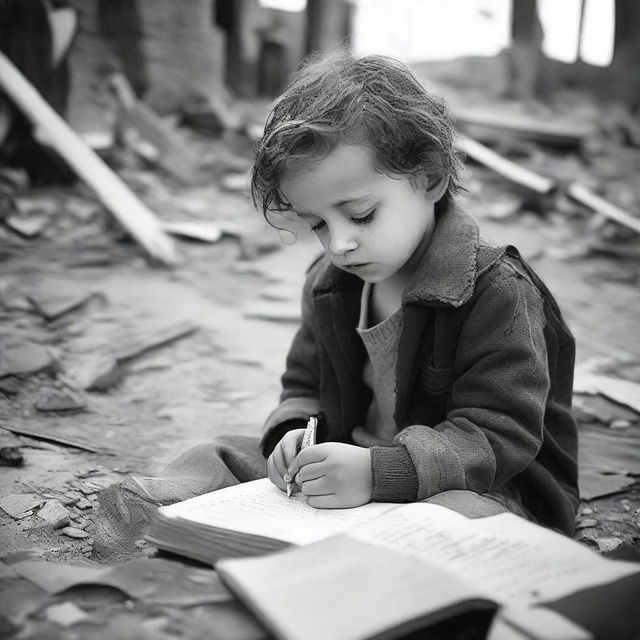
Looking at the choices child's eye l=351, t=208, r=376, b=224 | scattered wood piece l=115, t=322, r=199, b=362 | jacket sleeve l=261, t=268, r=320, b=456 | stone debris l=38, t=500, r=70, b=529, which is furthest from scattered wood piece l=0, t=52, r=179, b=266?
child's eye l=351, t=208, r=376, b=224

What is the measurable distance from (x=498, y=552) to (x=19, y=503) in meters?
1.21

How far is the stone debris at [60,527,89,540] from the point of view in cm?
170

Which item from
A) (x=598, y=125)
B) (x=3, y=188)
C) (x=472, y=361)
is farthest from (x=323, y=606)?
(x=598, y=125)

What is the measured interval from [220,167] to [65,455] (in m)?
4.59

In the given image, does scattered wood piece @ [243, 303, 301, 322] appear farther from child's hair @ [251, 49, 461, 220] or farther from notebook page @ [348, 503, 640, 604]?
notebook page @ [348, 503, 640, 604]

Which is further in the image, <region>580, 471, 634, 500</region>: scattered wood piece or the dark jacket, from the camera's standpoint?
<region>580, 471, 634, 500</region>: scattered wood piece

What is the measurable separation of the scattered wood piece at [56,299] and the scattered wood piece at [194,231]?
1215 mm

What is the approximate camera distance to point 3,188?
15.6 ft

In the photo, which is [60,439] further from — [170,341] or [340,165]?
[340,165]

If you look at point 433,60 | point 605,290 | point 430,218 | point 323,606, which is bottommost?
point 605,290

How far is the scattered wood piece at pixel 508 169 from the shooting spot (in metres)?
6.29

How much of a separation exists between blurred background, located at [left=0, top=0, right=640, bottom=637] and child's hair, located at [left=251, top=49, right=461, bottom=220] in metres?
0.14

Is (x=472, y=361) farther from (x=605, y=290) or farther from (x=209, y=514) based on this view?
(x=605, y=290)

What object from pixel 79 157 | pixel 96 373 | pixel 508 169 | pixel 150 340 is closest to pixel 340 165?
pixel 96 373
